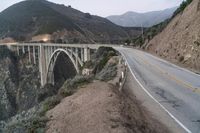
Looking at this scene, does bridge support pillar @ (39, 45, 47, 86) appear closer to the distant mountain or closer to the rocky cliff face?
the rocky cliff face

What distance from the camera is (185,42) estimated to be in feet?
123

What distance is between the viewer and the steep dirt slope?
3334 cm

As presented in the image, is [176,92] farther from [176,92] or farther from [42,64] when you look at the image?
[42,64]

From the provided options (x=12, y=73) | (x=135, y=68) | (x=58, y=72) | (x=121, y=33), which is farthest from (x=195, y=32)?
(x=121, y=33)

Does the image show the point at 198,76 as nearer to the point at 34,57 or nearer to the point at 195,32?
the point at 195,32

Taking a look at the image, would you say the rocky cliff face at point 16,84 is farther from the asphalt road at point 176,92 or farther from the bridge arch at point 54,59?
the asphalt road at point 176,92

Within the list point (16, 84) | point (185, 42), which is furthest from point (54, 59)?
point (185, 42)

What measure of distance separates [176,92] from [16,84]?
85.6 m

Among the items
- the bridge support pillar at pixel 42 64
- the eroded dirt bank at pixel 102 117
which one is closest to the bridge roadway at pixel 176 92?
the eroded dirt bank at pixel 102 117

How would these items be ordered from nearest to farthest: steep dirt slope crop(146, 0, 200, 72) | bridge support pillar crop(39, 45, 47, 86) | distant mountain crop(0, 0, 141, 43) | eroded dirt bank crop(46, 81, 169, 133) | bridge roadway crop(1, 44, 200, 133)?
eroded dirt bank crop(46, 81, 169, 133), bridge roadway crop(1, 44, 200, 133), steep dirt slope crop(146, 0, 200, 72), bridge support pillar crop(39, 45, 47, 86), distant mountain crop(0, 0, 141, 43)

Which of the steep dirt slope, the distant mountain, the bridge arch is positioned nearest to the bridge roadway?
the steep dirt slope

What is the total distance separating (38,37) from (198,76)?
423 feet

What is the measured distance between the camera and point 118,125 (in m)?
11.6

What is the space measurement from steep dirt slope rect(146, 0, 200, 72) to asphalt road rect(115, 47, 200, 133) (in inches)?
161
